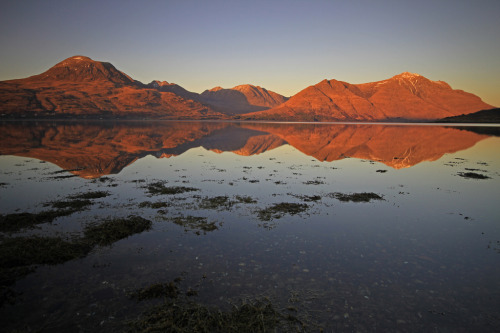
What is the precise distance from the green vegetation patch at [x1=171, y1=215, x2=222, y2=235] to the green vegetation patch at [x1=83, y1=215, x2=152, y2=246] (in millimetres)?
2231

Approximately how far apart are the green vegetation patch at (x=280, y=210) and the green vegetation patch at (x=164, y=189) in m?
10.2

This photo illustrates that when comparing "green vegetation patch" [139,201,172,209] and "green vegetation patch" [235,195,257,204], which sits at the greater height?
"green vegetation patch" [235,195,257,204]

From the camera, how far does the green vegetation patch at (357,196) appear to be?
87.0ft

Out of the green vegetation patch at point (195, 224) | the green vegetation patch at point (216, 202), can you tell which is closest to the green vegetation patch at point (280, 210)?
the green vegetation patch at point (216, 202)

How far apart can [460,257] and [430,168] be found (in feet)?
112

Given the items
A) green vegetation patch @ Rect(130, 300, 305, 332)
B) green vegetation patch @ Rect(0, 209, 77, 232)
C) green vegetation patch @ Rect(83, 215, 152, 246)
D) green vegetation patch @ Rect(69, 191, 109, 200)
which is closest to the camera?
green vegetation patch @ Rect(130, 300, 305, 332)

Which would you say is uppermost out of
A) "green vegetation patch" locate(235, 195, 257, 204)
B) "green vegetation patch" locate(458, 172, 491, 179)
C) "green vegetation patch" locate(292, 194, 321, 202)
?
"green vegetation patch" locate(458, 172, 491, 179)

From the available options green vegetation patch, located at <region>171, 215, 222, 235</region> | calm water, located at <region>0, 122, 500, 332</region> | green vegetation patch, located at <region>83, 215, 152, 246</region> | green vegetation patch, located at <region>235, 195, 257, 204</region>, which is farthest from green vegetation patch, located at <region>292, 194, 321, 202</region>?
green vegetation patch, located at <region>83, 215, 152, 246</region>

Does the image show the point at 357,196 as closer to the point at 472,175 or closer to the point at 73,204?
the point at 472,175

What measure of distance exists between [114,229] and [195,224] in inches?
217

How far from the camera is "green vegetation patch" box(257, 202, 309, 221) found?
2130 centimetres

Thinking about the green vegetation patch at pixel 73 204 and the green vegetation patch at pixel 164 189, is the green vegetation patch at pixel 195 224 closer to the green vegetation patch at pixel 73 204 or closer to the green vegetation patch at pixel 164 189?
the green vegetation patch at pixel 164 189

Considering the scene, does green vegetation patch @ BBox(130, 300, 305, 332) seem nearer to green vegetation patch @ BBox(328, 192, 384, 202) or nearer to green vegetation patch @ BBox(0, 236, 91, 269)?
green vegetation patch @ BBox(0, 236, 91, 269)

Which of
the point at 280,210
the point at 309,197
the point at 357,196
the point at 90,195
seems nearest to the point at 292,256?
the point at 280,210
